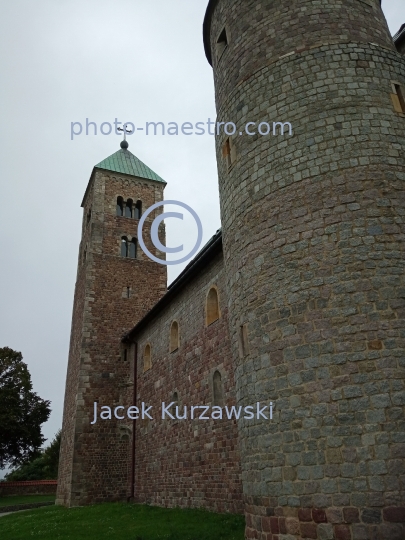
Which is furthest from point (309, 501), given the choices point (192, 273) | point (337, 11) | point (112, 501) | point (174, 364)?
point (112, 501)

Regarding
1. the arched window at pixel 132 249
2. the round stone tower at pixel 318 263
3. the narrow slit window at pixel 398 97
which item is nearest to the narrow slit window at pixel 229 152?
the round stone tower at pixel 318 263

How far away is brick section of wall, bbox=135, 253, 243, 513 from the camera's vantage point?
37.9 ft

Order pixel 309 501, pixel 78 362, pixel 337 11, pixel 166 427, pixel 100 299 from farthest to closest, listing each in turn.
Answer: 1. pixel 100 299
2. pixel 78 362
3. pixel 166 427
4. pixel 337 11
5. pixel 309 501

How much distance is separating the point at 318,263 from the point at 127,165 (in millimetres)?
24186

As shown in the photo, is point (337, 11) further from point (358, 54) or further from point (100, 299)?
point (100, 299)

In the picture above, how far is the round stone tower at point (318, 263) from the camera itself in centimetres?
561

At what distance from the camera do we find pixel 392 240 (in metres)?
6.47

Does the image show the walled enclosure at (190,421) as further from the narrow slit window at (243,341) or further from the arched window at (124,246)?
the arched window at (124,246)

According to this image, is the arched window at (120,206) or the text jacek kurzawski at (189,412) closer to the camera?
the text jacek kurzawski at (189,412)

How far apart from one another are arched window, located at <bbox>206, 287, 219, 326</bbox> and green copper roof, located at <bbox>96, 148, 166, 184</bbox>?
1651 cm

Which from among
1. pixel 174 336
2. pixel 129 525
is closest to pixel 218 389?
pixel 129 525

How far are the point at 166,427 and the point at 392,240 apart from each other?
11.8 m

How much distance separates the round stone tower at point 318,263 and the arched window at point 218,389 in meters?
4.74

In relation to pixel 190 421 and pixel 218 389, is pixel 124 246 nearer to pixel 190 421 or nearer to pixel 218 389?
pixel 190 421
